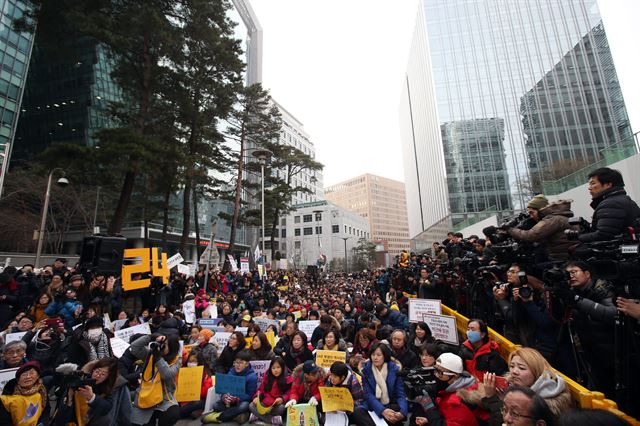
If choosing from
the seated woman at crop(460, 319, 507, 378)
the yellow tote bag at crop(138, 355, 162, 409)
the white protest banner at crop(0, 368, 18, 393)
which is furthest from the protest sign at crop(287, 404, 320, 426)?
the white protest banner at crop(0, 368, 18, 393)

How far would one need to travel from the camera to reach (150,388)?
14.3 feet

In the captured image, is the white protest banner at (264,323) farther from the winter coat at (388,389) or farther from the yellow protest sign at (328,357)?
the winter coat at (388,389)

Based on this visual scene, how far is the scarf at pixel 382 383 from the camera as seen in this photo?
4242 mm

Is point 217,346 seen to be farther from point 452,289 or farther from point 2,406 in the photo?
point 452,289

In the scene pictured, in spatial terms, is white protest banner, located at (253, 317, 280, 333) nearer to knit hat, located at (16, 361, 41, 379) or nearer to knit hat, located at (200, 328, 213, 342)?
knit hat, located at (200, 328, 213, 342)

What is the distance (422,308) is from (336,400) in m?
2.96

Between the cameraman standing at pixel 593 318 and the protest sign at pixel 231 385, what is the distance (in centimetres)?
451

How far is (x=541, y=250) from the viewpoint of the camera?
3.88m

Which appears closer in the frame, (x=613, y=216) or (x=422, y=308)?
(x=613, y=216)

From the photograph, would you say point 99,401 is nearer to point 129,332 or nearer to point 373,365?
point 129,332

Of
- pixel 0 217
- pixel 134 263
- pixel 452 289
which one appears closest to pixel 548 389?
pixel 452 289

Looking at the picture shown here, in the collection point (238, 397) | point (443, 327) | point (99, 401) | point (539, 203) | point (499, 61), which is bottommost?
point (238, 397)

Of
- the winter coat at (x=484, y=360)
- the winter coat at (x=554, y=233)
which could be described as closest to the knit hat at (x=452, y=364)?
the winter coat at (x=484, y=360)

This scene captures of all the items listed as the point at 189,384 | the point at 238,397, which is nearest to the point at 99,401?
the point at 189,384
